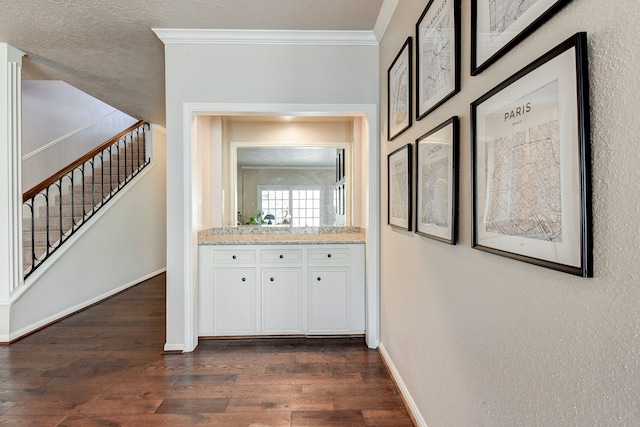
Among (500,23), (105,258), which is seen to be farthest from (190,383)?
(105,258)

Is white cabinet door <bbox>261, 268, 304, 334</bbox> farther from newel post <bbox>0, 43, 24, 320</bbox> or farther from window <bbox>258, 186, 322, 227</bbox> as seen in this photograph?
newel post <bbox>0, 43, 24, 320</bbox>

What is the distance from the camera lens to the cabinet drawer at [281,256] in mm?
2922

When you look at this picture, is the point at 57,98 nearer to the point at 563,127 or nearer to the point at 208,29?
the point at 208,29

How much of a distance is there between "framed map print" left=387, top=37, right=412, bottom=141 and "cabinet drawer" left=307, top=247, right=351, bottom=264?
1042 mm

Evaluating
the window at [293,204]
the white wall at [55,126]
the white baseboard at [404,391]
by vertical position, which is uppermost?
the white wall at [55,126]

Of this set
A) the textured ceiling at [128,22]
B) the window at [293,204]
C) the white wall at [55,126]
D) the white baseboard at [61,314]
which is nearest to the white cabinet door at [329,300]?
the window at [293,204]

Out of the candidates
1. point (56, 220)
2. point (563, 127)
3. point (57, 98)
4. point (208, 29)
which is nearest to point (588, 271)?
point (563, 127)

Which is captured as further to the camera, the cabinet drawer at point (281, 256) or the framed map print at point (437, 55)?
the cabinet drawer at point (281, 256)

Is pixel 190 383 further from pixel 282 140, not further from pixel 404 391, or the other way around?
pixel 282 140

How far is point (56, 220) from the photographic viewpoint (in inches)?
175

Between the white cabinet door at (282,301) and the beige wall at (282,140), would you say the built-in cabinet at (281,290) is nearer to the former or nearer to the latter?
the white cabinet door at (282,301)

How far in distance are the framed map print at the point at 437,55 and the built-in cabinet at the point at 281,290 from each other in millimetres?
1556

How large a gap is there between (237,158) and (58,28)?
1818 mm

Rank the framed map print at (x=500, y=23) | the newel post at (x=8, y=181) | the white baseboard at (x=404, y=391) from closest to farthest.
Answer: the framed map print at (x=500, y=23), the white baseboard at (x=404, y=391), the newel post at (x=8, y=181)
